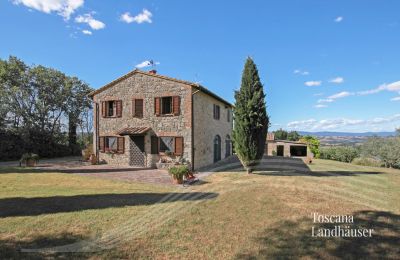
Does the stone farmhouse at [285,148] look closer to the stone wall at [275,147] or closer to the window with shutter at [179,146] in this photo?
the stone wall at [275,147]

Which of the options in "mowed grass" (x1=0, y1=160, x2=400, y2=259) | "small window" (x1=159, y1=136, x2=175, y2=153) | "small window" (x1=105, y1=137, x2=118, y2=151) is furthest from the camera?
"small window" (x1=105, y1=137, x2=118, y2=151)

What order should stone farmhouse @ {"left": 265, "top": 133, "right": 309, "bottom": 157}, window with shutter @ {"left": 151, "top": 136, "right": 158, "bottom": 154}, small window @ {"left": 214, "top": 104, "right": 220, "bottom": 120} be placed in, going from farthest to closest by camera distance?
stone farmhouse @ {"left": 265, "top": 133, "right": 309, "bottom": 157}
small window @ {"left": 214, "top": 104, "right": 220, "bottom": 120}
window with shutter @ {"left": 151, "top": 136, "right": 158, "bottom": 154}

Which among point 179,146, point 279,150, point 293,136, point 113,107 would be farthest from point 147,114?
point 293,136

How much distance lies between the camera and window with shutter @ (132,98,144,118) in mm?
18516

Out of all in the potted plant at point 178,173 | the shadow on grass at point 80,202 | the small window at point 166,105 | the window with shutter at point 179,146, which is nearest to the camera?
the shadow on grass at point 80,202

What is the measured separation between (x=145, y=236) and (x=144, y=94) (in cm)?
1390

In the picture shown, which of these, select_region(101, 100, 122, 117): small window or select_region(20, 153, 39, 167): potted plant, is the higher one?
select_region(101, 100, 122, 117): small window

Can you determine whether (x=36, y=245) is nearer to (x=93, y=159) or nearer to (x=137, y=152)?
(x=137, y=152)

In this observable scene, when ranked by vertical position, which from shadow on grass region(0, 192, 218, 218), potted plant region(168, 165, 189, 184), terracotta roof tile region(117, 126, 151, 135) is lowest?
shadow on grass region(0, 192, 218, 218)

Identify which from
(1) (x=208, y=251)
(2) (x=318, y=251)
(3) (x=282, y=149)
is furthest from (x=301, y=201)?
(3) (x=282, y=149)

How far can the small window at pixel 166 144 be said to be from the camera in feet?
56.6

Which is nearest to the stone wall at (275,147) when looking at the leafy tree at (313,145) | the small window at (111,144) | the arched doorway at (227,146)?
the leafy tree at (313,145)

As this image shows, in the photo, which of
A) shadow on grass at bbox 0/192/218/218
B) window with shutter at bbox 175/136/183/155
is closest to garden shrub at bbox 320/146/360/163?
window with shutter at bbox 175/136/183/155

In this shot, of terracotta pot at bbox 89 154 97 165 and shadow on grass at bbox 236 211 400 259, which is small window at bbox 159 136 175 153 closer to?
terracotta pot at bbox 89 154 97 165
